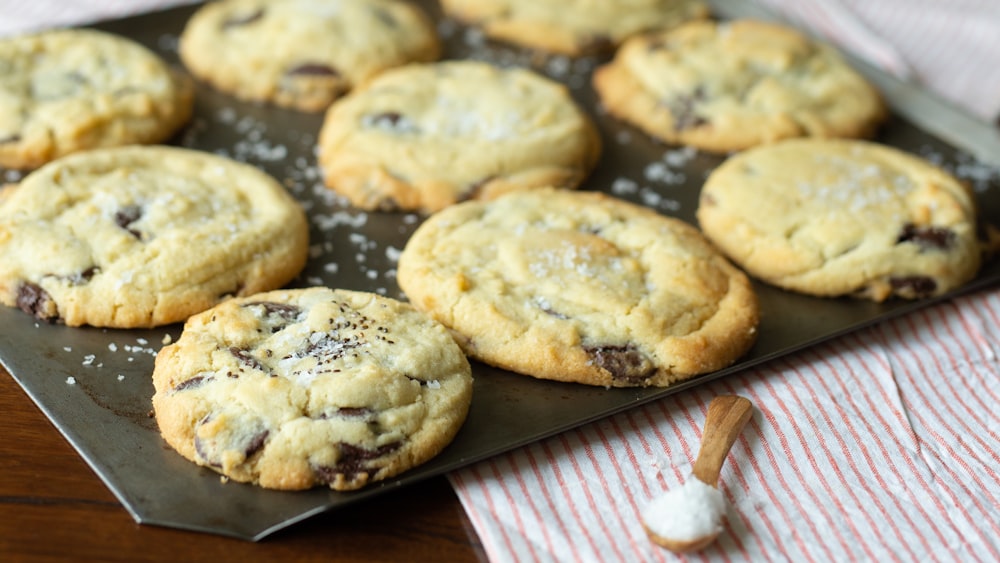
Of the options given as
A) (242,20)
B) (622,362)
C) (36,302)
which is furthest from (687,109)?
(36,302)

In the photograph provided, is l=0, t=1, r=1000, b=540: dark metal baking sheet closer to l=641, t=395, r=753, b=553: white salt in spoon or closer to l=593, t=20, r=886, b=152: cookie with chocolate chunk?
l=593, t=20, r=886, b=152: cookie with chocolate chunk

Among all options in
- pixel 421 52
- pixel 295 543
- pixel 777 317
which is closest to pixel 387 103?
pixel 421 52

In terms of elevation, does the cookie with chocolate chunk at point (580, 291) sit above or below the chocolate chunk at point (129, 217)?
below

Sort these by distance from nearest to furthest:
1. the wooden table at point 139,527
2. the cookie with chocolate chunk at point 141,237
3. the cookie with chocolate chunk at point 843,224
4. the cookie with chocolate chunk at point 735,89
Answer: the wooden table at point 139,527 < the cookie with chocolate chunk at point 141,237 < the cookie with chocolate chunk at point 843,224 < the cookie with chocolate chunk at point 735,89

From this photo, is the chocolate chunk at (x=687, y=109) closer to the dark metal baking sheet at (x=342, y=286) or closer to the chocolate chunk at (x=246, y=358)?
the dark metal baking sheet at (x=342, y=286)

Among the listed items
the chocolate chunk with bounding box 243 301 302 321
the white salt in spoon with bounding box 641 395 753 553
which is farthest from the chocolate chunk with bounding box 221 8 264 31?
the white salt in spoon with bounding box 641 395 753 553

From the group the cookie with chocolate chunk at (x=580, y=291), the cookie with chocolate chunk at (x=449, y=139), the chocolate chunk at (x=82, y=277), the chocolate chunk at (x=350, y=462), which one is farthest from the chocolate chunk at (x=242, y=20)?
the chocolate chunk at (x=350, y=462)

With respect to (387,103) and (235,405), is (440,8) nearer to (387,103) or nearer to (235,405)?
(387,103)
